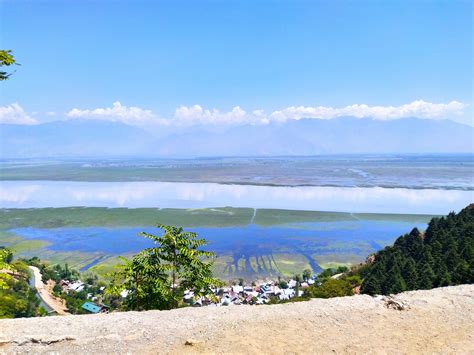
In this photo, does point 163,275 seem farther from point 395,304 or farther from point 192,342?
point 395,304

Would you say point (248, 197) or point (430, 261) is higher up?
point (430, 261)

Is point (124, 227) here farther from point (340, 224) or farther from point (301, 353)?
point (301, 353)

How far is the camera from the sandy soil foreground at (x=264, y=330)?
7.63 meters

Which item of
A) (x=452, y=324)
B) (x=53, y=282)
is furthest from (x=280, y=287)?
(x=452, y=324)

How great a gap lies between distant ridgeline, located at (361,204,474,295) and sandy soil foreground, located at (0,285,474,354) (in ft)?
28.6

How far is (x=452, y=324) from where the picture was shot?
350 inches

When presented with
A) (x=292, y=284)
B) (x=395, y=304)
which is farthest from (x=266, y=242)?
(x=395, y=304)

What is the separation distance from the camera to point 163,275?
10.8 m

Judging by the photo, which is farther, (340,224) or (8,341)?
(340,224)

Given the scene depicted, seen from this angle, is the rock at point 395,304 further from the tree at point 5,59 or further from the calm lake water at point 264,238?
the calm lake water at point 264,238

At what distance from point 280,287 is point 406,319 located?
26287 millimetres

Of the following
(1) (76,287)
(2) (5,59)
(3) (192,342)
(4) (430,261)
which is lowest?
(1) (76,287)

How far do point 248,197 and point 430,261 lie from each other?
2334 inches

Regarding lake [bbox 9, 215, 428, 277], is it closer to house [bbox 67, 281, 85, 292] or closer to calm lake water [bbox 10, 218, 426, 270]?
calm lake water [bbox 10, 218, 426, 270]
